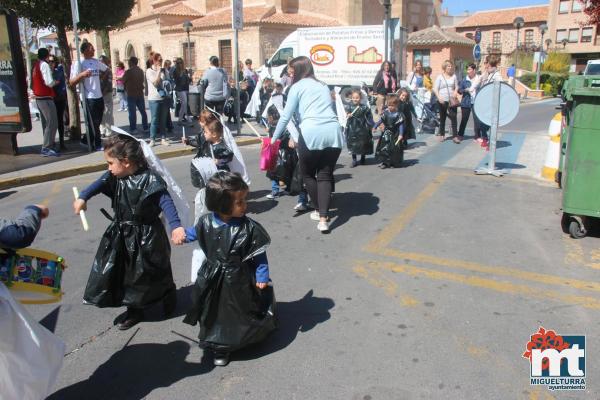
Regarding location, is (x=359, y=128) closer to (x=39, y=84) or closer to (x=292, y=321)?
(x=39, y=84)

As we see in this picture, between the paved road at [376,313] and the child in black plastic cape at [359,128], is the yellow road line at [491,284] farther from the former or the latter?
the child in black plastic cape at [359,128]

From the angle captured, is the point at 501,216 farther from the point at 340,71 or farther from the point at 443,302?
the point at 340,71

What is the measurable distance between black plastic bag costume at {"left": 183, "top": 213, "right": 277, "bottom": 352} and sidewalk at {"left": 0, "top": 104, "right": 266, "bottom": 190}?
617cm

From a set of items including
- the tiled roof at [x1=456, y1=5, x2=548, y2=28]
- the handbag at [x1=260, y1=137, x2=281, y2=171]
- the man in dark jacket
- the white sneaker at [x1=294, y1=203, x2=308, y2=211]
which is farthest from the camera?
the tiled roof at [x1=456, y1=5, x2=548, y2=28]

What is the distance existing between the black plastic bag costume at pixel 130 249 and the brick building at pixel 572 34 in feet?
207

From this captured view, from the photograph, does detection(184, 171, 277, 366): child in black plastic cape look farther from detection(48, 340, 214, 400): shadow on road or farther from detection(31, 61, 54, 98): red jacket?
detection(31, 61, 54, 98): red jacket

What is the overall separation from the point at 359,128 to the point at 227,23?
26.4 meters

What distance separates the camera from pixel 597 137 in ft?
17.1

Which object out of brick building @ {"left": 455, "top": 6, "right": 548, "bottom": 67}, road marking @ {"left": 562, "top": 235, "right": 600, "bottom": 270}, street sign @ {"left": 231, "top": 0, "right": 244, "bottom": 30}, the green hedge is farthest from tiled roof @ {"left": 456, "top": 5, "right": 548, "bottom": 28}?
road marking @ {"left": 562, "top": 235, "right": 600, "bottom": 270}

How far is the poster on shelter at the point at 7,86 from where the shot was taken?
29.4 ft

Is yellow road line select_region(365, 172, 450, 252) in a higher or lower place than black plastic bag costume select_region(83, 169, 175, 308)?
lower

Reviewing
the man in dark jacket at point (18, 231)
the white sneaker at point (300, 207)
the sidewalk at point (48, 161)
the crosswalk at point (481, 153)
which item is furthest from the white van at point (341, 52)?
the man in dark jacket at point (18, 231)

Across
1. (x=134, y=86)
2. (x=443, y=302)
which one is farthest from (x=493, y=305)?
(x=134, y=86)

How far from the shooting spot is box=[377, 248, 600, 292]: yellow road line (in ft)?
14.4
